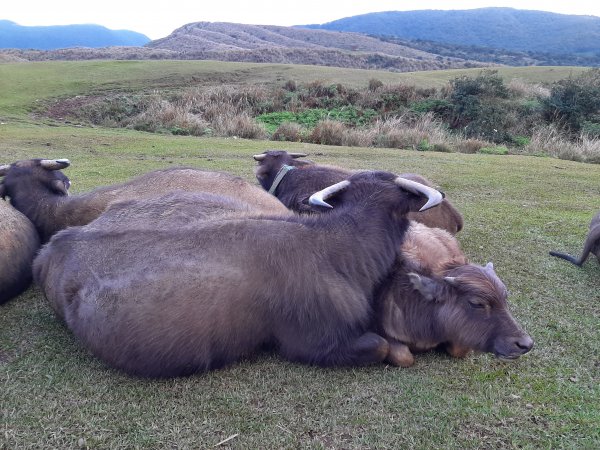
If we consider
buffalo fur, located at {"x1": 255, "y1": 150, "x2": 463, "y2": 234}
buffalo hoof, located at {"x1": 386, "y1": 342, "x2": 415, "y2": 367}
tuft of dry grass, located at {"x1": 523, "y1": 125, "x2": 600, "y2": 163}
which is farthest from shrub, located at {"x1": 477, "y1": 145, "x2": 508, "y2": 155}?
buffalo hoof, located at {"x1": 386, "y1": 342, "x2": 415, "y2": 367}

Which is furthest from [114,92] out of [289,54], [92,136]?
[289,54]

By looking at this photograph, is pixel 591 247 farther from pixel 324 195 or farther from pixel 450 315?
pixel 324 195

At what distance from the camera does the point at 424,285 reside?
4.70 metres

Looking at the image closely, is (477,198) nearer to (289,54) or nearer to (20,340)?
(20,340)

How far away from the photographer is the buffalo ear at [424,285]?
4680mm

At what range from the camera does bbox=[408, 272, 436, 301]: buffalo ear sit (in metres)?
4.68

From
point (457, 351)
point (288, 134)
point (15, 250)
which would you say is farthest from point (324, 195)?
point (288, 134)

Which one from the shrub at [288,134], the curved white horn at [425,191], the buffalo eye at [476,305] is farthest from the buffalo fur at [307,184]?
the shrub at [288,134]

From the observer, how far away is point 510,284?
6094 mm

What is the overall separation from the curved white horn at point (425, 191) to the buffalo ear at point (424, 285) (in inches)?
23.8

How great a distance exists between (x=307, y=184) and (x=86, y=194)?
3041mm

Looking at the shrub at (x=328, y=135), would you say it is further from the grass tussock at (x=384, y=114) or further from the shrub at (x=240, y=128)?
the shrub at (x=240, y=128)

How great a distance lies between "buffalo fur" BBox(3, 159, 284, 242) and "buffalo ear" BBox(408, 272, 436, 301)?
237 cm

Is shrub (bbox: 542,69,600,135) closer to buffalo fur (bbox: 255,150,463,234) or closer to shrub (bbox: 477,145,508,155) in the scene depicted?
shrub (bbox: 477,145,508,155)
